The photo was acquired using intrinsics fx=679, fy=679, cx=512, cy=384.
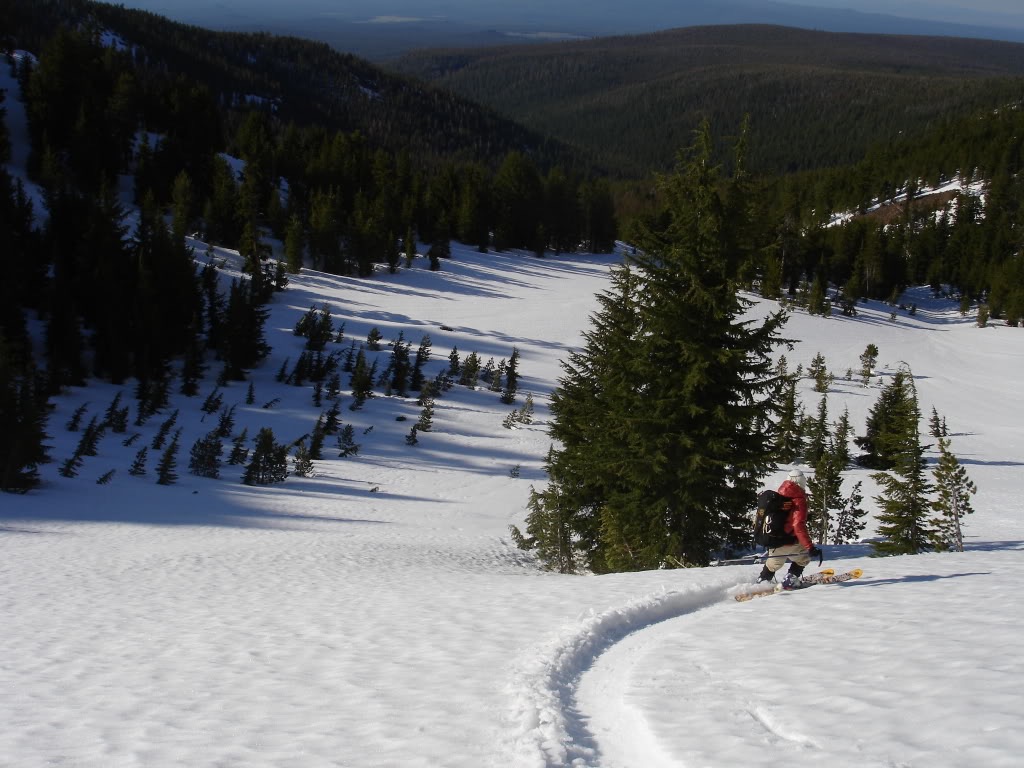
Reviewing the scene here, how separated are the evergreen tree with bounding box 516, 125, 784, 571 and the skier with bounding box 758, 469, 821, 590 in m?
4.08

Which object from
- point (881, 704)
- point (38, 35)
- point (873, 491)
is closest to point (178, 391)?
point (873, 491)

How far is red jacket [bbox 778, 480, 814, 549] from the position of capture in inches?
365

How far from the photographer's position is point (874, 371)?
52.4 meters

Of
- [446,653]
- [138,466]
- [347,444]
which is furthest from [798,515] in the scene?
[347,444]

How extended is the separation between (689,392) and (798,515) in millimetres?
4797

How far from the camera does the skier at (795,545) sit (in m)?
9.30

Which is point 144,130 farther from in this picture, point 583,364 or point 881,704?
point 881,704

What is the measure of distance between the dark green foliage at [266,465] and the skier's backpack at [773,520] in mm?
20916

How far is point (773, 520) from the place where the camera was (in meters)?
9.52

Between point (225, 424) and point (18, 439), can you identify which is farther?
point (225, 424)

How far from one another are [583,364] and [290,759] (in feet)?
49.9

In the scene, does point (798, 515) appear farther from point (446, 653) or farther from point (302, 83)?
point (302, 83)

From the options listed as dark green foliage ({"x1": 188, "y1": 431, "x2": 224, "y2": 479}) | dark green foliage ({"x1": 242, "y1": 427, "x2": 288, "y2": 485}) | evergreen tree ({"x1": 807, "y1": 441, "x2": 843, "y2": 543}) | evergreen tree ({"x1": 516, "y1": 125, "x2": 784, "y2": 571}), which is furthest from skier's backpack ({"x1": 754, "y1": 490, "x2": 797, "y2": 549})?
dark green foliage ({"x1": 188, "y1": 431, "x2": 224, "y2": 479})

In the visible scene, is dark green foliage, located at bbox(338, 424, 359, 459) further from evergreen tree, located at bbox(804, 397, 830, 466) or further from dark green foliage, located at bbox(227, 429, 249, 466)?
evergreen tree, located at bbox(804, 397, 830, 466)
